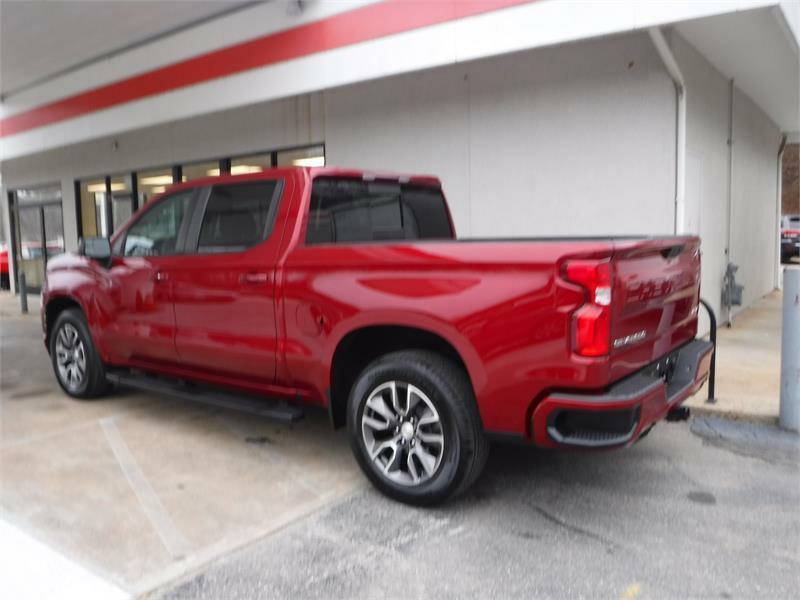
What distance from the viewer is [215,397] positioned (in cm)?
466

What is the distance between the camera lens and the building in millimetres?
6684

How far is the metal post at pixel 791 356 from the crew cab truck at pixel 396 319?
1092mm

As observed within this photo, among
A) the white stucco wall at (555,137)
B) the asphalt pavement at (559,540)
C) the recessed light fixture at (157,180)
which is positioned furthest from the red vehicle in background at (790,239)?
the asphalt pavement at (559,540)

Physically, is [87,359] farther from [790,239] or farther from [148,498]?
[790,239]

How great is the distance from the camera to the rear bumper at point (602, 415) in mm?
3021

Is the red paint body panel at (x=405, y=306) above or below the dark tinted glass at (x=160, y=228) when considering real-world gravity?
below

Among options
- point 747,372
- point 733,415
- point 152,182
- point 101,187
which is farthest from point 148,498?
point 101,187

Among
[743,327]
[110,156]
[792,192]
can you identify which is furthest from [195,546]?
[792,192]

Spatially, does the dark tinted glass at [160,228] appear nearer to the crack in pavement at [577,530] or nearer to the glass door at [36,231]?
the crack in pavement at [577,530]

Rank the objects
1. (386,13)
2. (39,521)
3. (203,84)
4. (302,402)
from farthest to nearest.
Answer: (203,84) → (386,13) → (302,402) → (39,521)

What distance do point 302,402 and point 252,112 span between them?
7500 millimetres

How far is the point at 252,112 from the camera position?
10609 mm

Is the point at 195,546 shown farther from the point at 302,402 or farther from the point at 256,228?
the point at 256,228

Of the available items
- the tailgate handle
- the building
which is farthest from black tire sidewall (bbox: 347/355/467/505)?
the building
